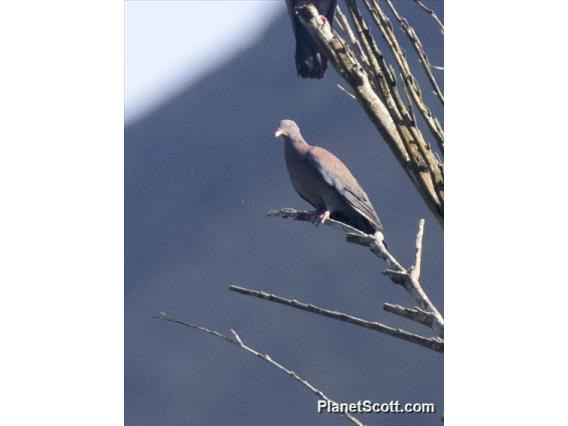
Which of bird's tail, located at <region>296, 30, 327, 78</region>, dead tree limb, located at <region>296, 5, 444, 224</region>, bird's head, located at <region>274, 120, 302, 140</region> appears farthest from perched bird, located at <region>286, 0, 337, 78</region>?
dead tree limb, located at <region>296, 5, 444, 224</region>

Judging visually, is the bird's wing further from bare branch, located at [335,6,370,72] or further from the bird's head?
bare branch, located at [335,6,370,72]

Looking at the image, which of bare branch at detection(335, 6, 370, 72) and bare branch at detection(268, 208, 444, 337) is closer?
bare branch at detection(268, 208, 444, 337)

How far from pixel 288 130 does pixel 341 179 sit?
190 mm

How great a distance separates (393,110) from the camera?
1.43 metres

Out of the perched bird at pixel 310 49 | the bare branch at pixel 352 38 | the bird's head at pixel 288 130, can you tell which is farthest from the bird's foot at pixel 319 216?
the bare branch at pixel 352 38

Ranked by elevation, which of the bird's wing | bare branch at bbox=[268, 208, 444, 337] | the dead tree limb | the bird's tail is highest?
the bird's tail

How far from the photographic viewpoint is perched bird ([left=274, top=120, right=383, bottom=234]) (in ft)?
6.94

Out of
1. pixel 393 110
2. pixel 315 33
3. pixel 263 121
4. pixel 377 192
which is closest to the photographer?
pixel 393 110

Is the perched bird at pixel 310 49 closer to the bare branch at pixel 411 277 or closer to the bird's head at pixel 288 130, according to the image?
the bird's head at pixel 288 130

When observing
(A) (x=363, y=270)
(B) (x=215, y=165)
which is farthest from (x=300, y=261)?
(B) (x=215, y=165)

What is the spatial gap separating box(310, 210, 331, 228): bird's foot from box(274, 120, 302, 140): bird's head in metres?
0.20

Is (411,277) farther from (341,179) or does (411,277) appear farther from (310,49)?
(310,49)
